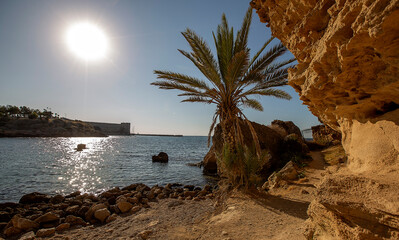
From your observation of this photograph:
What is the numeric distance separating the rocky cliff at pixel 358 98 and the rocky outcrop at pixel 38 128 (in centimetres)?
8856

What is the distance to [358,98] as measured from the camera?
8.00 ft

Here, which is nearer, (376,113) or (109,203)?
(376,113)

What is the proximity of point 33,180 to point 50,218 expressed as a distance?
881 cm

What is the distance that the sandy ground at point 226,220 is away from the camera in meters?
3.83

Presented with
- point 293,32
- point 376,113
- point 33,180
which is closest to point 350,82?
point 376,113

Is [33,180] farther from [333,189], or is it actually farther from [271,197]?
[333,189]

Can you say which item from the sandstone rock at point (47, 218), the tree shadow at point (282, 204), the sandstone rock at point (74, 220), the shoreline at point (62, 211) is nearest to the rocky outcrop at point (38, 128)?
the shoreline at point (62, 211)

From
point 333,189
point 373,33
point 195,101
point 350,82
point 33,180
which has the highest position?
point 195,101

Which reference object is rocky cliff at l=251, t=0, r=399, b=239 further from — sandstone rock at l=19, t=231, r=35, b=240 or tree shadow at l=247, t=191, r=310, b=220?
sandstone rock at l=19, t=231, r=35, b=240

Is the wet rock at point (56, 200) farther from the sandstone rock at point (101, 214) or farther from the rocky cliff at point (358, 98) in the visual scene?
the rocky cliff at point (358, 98)

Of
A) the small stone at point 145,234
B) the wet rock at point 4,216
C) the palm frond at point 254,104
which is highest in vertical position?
the palm frond at point 254,104

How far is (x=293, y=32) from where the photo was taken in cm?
328

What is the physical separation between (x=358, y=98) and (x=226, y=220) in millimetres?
3804

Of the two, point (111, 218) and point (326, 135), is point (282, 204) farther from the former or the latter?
point (326, 135)
